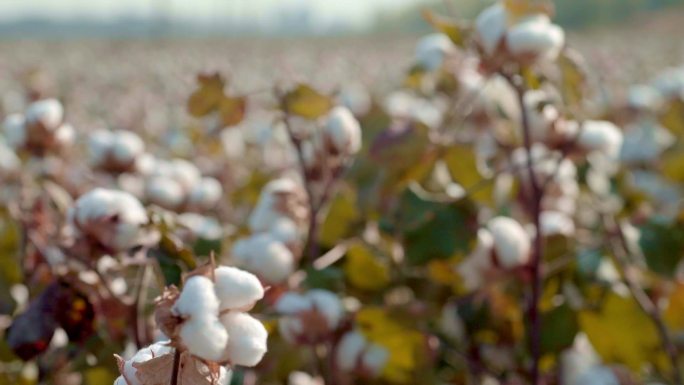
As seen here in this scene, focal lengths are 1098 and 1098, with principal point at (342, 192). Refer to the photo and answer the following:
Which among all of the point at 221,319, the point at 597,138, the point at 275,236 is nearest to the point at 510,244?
the point at 597,138

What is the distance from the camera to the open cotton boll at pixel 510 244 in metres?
1.13

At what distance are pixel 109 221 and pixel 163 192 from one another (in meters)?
0.42

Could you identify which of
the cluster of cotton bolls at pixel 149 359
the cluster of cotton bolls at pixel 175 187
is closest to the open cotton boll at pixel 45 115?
the cluster of cotton bolls at pixel 175 187

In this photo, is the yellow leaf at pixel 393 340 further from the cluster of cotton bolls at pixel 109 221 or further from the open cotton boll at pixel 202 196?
the open cotton boll at pixel 202 196

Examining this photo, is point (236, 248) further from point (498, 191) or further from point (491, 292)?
point (498, 191)

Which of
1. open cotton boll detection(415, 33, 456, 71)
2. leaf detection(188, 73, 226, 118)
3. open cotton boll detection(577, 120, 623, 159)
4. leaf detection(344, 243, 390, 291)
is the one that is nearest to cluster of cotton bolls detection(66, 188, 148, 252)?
leaf detection(188, 73, 226, 118)

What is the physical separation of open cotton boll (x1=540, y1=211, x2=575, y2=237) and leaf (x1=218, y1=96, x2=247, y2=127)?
0.37 metres

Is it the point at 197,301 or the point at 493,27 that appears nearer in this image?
the point at 197,301

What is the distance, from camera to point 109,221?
0.94m

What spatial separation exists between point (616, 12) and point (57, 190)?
36.1 metres

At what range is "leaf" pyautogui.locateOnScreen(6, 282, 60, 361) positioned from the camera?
85cm

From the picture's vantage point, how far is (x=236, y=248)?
1095 mm

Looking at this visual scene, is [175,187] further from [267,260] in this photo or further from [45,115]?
[267,260]

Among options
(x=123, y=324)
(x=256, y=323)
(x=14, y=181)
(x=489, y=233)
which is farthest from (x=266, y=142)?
(x=256, y=323)
